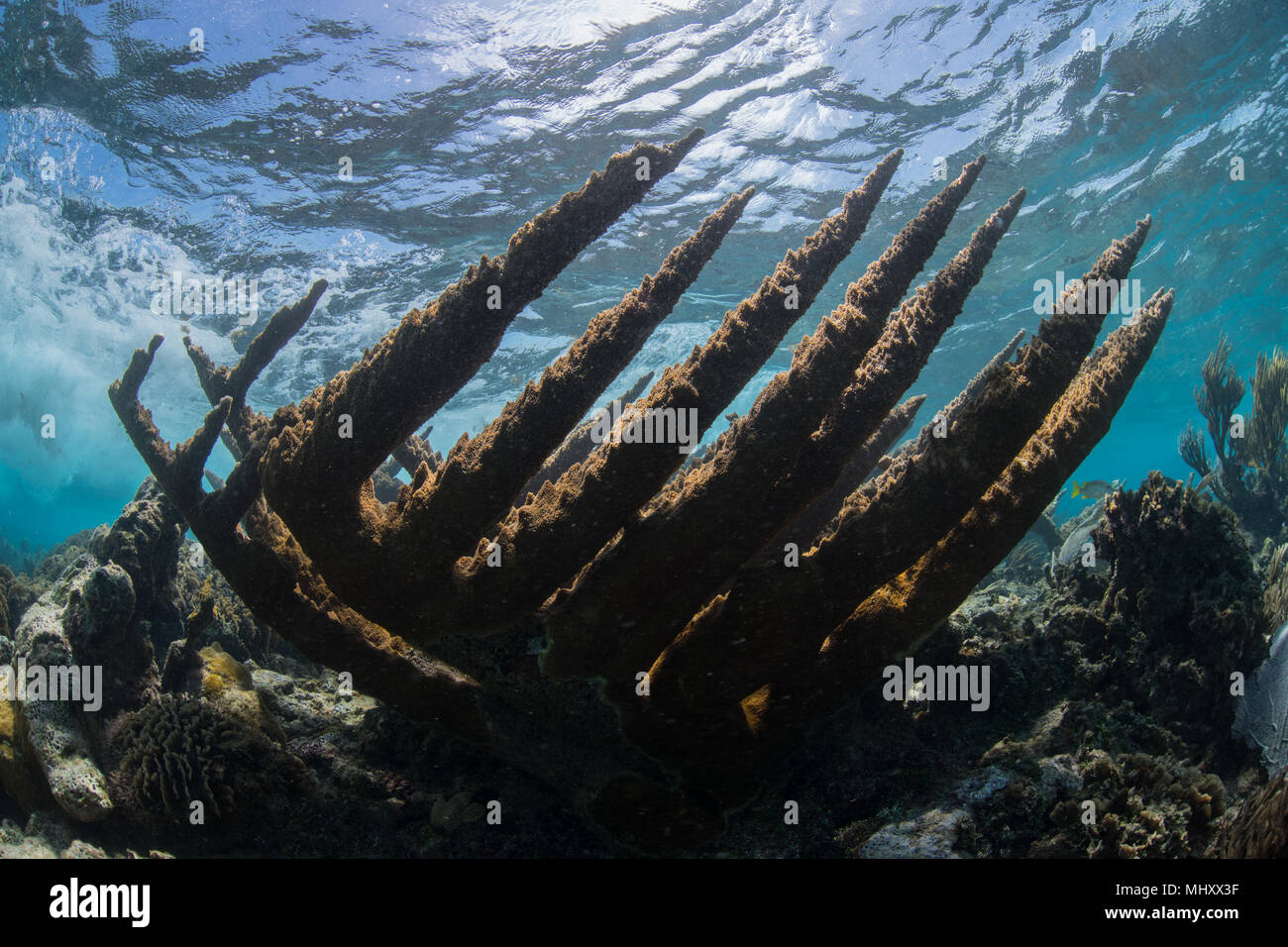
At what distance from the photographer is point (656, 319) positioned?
3219mm

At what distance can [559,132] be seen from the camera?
40.7ft

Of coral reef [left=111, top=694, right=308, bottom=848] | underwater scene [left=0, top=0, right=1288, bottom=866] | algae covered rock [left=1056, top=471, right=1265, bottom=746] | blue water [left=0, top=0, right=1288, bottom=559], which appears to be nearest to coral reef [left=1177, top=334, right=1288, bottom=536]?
underwater scene [left=0, top=0, right=1288, bottom=866]

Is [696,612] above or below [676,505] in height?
below

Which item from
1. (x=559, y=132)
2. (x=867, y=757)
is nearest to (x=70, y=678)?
(x=867, y=757)

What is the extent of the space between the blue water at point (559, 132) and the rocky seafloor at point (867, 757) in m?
10.1

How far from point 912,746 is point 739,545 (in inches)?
85.2

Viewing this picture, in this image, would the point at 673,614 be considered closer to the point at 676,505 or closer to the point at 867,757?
the point at 676,505

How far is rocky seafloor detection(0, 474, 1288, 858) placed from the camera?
3512 millimetres

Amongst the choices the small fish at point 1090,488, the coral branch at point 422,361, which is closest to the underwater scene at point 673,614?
the coral branch at point 422,361

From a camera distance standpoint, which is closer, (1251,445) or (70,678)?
(70,678)

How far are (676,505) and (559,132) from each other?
470 inches

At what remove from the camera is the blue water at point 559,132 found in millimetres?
10336

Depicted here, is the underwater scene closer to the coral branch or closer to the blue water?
the coral branch
